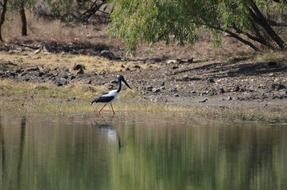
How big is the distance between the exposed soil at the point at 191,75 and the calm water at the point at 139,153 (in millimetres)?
4260

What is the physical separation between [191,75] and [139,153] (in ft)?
43.9

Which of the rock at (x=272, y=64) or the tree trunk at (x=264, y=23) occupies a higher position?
the tree trunk at (x=264, y=23)

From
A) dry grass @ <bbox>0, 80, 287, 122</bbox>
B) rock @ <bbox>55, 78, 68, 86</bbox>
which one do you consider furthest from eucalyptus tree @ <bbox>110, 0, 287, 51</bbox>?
dry grass @ <bbox>0, 80, 287, 122</bbox>

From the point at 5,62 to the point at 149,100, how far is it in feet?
34.0

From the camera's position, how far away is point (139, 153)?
49.5 feet

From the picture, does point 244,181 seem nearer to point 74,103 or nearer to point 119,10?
point 74,103

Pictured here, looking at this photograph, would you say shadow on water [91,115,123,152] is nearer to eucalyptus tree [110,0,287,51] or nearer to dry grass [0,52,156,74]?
eucalyptus tree [110,0,287,51]

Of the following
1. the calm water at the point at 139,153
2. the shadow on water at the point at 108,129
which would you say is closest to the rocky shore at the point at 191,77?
the shadow on water at the point at 108,129

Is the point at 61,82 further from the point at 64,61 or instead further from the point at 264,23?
Answer: the point at 264,23

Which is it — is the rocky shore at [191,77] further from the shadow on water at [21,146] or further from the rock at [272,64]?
the shadow on water at [21,146]

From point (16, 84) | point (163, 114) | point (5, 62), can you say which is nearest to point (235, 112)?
point (163, 114)

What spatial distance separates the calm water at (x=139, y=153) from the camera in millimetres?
12438

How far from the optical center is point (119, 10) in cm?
2952

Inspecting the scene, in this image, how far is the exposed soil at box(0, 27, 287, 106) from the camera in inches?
956
